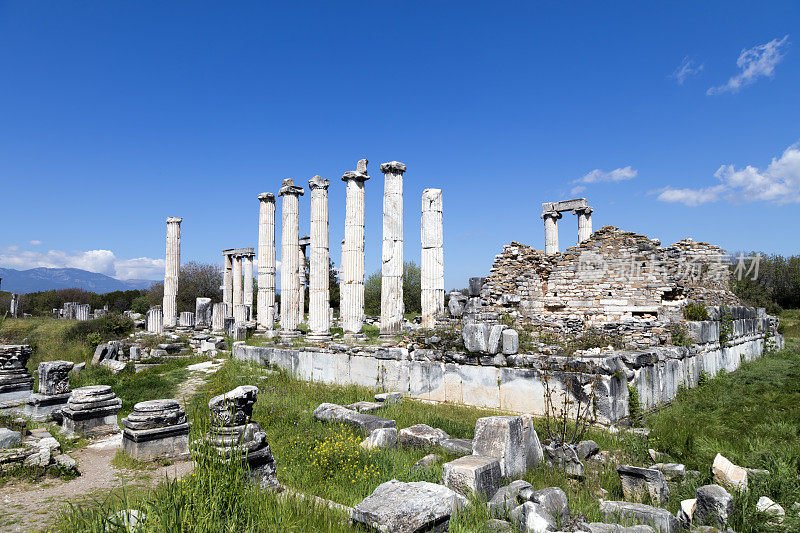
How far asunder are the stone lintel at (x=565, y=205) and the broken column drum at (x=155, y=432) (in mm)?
19675

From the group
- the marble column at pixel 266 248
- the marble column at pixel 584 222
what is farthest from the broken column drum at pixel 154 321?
the marble column at pixel 584 222

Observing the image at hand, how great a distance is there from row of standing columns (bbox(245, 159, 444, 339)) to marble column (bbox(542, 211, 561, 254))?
28.8 ft

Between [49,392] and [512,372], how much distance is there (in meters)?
10.3

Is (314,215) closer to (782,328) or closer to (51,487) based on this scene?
(51,487)

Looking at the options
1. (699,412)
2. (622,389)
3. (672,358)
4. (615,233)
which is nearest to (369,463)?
(622,389)

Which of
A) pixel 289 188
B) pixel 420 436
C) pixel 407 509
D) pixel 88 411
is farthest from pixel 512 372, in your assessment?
pixel 289 188

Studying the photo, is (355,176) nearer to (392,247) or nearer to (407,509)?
(392,247)

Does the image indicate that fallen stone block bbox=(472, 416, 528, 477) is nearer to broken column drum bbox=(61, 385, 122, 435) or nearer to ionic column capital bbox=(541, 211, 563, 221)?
broken column drum bbox=(61, 385, 122, 435)

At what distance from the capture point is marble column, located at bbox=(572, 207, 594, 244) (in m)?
23.4

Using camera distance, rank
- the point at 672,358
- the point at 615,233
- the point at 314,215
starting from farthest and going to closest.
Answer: the point at 314,215, the point at 615,233, the point at 672,358

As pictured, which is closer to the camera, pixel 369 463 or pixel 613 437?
pixel 369 463

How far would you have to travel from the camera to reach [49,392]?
10.9 m

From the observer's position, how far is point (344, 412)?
923 cm

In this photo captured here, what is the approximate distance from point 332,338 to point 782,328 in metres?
21.0
